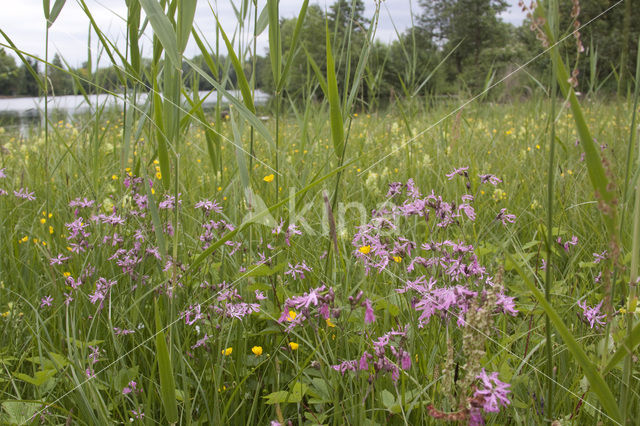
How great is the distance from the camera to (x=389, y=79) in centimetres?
3356

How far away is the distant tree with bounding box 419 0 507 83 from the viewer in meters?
44.5

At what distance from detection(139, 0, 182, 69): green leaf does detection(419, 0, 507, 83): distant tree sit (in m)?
46.0

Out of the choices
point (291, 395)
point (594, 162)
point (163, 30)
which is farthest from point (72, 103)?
point (594, 162)

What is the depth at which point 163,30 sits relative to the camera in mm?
893

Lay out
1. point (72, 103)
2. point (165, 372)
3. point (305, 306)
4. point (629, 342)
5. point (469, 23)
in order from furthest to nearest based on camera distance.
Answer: point (469, 23) < point (72, 103) < point (305, 306) < point (165, 372) < point (629, 342)

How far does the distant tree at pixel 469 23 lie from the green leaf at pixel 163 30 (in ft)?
151

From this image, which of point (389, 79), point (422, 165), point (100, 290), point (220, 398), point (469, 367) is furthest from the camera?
point (389, 79)

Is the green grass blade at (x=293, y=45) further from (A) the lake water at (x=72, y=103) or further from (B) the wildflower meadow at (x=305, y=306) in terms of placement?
(A) the lake water at (x=72, y=103)

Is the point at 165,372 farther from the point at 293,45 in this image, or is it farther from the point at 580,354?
the point at 293,45

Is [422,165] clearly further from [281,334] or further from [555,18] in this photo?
[555,18]

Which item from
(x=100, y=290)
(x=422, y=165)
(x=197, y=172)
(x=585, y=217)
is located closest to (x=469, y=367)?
(x=100, y=290)

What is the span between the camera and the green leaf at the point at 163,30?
871 millimetres

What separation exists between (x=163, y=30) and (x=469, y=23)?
49703 mm

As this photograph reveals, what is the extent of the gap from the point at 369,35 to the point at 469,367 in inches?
38.2
